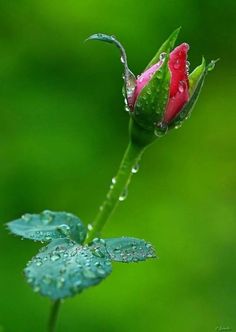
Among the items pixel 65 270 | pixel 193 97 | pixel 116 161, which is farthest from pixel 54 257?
pixel 116 161

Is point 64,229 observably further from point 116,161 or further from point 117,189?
point 116,161

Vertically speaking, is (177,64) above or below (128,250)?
above

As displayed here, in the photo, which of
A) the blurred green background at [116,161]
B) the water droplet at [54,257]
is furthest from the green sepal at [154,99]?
the blurred green background at [116,161]

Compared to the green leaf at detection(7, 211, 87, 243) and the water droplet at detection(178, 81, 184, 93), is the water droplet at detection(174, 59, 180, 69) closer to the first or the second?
the water droplet at detection(178, 81, 184, 93)

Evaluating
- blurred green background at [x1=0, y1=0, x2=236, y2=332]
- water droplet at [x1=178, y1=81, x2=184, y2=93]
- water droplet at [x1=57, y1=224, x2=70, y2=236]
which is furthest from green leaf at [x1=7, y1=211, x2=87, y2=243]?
blurred green background at [x1=0, y1=0, x2=236, y2=332]

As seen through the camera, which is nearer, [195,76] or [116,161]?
[195,76]

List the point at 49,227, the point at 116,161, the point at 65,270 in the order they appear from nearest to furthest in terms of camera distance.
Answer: the point at 65,270, the point at 49,227, the point at 116,161

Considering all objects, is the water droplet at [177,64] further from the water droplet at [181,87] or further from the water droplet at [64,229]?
the water droplet at [64,229]
